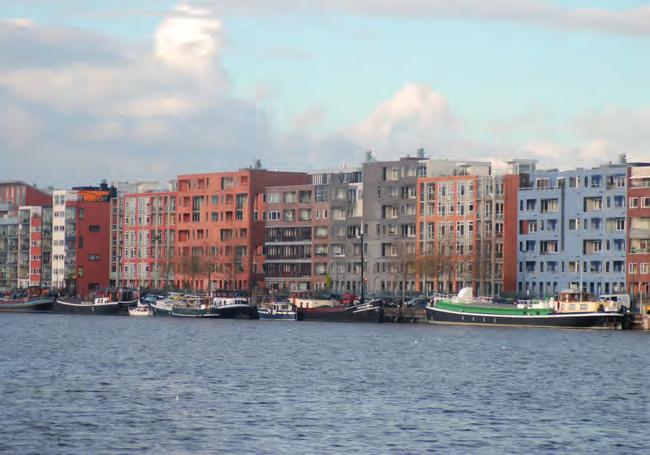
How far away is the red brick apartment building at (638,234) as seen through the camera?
196750mm

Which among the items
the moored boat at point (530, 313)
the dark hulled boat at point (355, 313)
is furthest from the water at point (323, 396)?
the dark hulled boat at point (355, 313)

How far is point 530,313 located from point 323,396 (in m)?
92.1

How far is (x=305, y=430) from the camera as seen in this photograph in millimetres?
68250

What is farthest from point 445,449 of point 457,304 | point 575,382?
point 457,304

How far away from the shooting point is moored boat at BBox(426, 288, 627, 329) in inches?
6570

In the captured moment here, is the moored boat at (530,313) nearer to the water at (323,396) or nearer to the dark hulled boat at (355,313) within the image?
the dark hulled boat at (355,313)

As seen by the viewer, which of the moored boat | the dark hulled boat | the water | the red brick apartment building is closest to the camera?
the water

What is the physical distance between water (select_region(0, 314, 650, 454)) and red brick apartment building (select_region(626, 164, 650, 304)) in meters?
53.0

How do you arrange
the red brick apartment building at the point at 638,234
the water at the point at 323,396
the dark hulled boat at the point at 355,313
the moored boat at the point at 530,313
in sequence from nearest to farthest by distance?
the water at the point at 323,396 < the moored boat at the point at 530,313 < the dark hulled boat at the point at 355,313 < the red brick apartment building at the point at 638,234

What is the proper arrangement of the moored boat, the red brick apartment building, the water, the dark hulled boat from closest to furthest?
the water
the moored boat
the dark hulled boat
the red brick apartment building

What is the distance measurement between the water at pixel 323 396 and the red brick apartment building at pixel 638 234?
174 feet

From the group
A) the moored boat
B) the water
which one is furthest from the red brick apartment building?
the water

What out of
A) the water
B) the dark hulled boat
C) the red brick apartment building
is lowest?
the water

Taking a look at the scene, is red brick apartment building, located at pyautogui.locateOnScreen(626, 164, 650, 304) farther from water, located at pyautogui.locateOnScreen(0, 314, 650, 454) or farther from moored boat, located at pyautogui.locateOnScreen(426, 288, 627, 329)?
water, located at pyautogui.locateOnScreen(0, 314, 650, 454)
